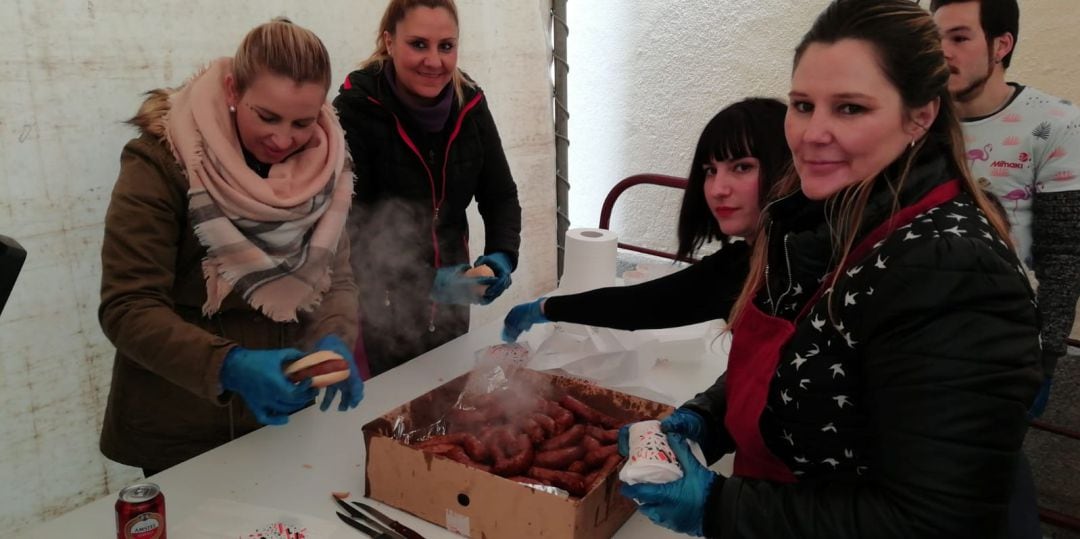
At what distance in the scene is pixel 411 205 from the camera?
2652 millimetres

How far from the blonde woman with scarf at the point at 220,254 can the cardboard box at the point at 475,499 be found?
0.24m

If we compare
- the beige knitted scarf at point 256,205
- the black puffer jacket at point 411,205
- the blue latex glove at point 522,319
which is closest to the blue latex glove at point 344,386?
the beige knitted scarf at point 256,205

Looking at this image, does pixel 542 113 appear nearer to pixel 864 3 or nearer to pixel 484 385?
pixel 484 385

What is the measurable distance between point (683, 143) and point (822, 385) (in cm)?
365

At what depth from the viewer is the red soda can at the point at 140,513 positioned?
1.32 m

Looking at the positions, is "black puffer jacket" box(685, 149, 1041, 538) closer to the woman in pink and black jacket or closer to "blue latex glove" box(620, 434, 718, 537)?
"blue latex glove" box(620, 434, 718, 537)

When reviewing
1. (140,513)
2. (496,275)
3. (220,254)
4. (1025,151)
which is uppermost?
(1025,151)

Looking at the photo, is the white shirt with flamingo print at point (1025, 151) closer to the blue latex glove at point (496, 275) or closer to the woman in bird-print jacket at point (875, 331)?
the woman in bird-print jacket at point (875, 331)

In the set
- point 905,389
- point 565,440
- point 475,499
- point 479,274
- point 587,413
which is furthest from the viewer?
point 479,274

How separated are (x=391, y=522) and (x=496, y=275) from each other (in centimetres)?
121

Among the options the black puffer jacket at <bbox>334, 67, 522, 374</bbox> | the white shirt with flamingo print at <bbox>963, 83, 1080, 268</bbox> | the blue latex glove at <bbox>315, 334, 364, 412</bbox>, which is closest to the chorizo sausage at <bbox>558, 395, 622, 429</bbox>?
the blue latex glove at <bbox>315, 334, 364, 412</bbox>

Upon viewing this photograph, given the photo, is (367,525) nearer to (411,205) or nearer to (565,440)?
(565,440)

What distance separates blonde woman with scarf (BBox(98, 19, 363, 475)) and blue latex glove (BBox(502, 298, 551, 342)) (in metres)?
0.59

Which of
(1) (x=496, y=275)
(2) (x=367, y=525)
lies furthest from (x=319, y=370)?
(1) (x=496, y=275)
